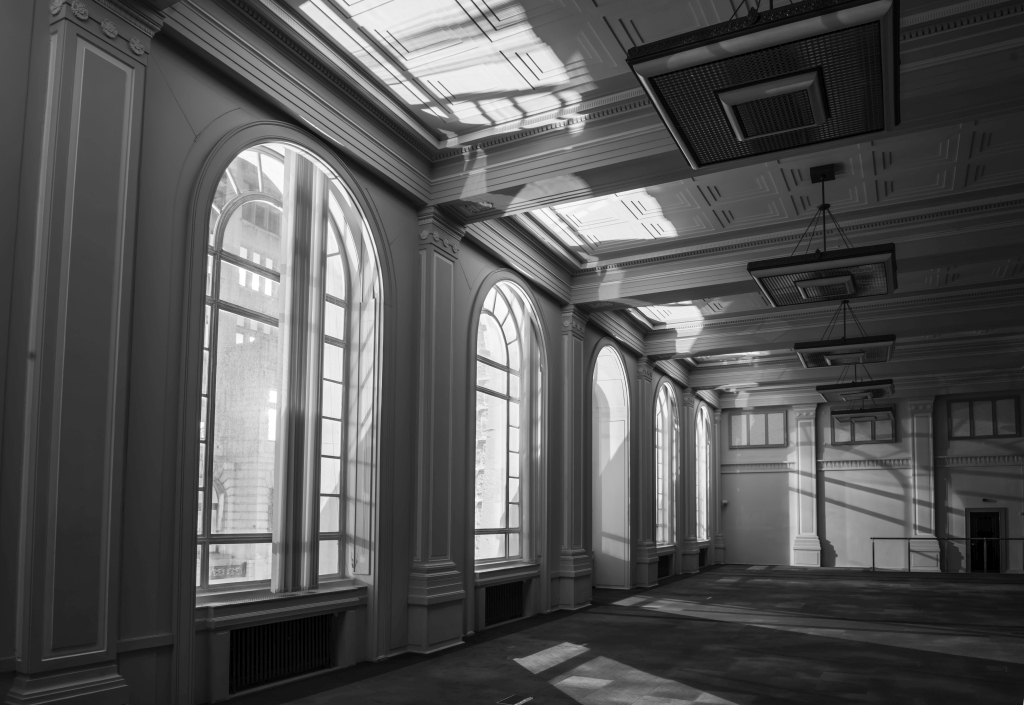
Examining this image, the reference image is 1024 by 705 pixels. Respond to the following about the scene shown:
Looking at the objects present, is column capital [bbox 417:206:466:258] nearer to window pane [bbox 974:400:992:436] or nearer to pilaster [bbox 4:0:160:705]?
pilaster [bbox 4:0:160:705]

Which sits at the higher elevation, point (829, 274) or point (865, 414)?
point (829, 274)

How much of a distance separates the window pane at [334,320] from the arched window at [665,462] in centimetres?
1201

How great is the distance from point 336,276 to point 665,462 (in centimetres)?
1342

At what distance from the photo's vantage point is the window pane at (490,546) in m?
11.3

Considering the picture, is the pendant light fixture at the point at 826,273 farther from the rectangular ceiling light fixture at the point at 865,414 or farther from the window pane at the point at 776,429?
the window pane at the point at 776,429

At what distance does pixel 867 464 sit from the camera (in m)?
24.4

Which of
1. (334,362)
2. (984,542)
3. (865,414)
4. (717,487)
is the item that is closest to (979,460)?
(984,542)

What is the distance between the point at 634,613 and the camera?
12.6m

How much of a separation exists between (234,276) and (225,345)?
633mm

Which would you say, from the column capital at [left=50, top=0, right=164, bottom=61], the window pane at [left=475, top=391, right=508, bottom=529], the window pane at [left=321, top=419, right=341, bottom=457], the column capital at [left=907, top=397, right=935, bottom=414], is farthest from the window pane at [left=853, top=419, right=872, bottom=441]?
the column capital at [left=50, top=0, right=164, bottom=61]

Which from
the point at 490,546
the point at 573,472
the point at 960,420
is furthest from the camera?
the point at 960,420

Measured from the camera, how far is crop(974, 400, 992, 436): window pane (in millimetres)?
A: 23016

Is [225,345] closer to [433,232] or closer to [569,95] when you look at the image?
[433,232]

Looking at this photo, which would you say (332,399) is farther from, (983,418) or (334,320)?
(983,418)
